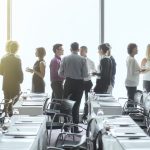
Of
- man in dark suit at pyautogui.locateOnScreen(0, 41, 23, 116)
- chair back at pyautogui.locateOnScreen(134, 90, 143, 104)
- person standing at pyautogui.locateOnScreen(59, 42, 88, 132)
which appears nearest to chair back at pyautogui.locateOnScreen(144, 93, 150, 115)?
chair back at pyautogui.locateOnScreen(134, 90, 143, 104)

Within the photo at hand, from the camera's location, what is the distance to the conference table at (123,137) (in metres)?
3.39

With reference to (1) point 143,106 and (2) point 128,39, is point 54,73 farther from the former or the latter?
(2) point 128,39

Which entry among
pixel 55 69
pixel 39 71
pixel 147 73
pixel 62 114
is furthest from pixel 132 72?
pixel 62 114

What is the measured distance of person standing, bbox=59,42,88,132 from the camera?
23.2ft

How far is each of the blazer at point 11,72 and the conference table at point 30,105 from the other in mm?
396

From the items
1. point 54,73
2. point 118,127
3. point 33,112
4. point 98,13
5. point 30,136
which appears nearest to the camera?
point 30,136

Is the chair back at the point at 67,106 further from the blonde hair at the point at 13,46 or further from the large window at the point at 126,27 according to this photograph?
the large window at the point at 126,27

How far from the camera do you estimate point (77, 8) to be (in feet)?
31.0

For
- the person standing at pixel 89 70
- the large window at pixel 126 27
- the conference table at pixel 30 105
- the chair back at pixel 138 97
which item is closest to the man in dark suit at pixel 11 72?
the conference table at pixel 30 105

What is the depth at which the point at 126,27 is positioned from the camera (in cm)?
948

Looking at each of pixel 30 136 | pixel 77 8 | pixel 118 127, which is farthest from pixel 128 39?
pixel 30 136

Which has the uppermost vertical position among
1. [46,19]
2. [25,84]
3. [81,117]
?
[46,19]

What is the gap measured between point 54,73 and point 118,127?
3525mm

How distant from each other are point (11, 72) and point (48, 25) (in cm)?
235
